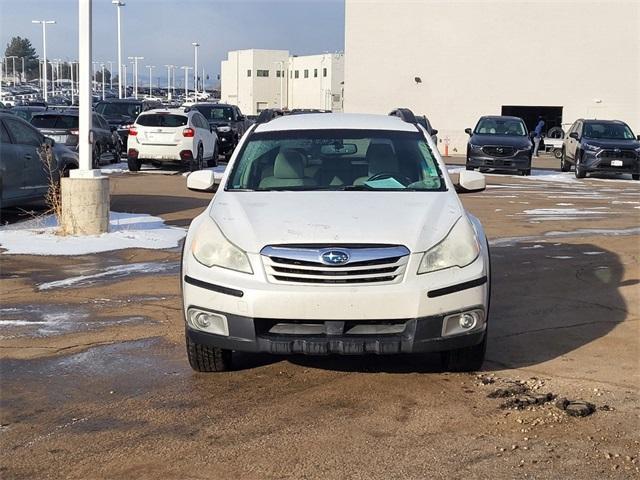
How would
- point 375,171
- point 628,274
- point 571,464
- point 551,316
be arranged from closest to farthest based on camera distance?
point 571,464 < point 375,171 < point 551,316 < point 628,274

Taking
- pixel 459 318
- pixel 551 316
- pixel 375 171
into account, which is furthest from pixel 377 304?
pixel 551 316

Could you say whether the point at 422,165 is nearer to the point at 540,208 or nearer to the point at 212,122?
the point at 540,208

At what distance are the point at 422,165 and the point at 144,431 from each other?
122 inches

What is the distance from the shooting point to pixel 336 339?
17.2ft

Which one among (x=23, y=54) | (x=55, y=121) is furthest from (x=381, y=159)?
(x=23, y=54)

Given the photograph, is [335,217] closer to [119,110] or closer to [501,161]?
[501,161]

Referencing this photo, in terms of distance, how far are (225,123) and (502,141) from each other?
9.27 meters

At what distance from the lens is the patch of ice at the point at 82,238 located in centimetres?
1079

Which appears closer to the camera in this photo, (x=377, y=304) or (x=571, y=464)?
(x=571, y=464)

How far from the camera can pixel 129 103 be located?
31828 mm

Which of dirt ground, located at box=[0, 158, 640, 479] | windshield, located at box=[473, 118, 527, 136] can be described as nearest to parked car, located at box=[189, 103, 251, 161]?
windshield, located at box=[473, 118, 527, 136]

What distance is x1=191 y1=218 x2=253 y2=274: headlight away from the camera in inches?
211

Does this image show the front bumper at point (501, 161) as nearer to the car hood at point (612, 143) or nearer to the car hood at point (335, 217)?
the car hood at point (612, 143)

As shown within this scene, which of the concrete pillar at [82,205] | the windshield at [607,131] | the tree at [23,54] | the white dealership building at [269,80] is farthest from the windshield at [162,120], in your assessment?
the tree at [23,54]
